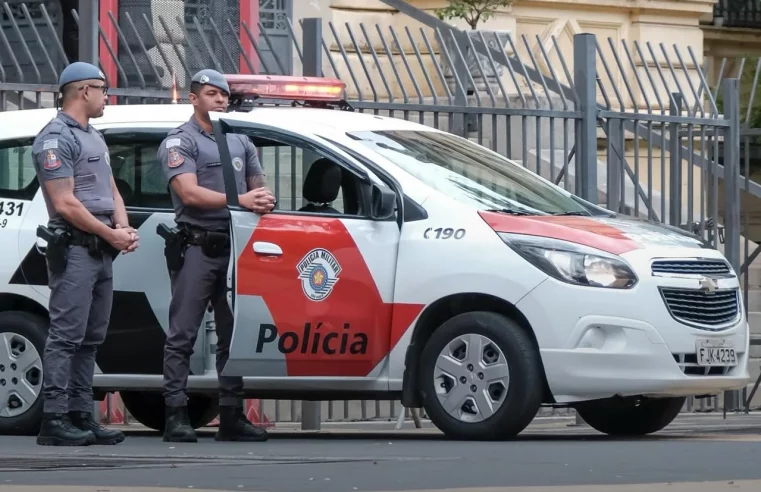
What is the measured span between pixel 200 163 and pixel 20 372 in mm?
1514

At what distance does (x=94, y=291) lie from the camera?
9.53 meters

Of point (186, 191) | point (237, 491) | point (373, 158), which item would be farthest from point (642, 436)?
point (237, 491)

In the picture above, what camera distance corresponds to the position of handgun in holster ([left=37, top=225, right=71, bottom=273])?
368 inches

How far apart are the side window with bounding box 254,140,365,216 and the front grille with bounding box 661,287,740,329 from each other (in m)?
1.61

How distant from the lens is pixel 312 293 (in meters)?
9.67

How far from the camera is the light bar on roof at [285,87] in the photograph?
10.4 m

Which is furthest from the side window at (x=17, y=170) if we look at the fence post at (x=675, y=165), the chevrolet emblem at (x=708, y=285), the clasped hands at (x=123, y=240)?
the fence post at (x=675, y=165)

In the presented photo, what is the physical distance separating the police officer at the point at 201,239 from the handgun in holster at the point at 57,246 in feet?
1.86

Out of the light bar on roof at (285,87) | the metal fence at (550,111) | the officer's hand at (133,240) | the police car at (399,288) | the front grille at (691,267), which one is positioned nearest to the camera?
the officer's hand at (133,240)

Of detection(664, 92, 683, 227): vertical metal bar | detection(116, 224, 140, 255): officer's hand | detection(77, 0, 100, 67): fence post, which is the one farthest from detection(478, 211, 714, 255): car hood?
detection(664, 92, 683, 227): vertical metal bar

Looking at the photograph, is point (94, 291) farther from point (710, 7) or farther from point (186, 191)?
point (710, 7)

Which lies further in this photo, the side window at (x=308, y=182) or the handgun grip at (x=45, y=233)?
the side window at (x=308, y=182)

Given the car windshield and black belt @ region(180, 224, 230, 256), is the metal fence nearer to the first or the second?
the car windshield

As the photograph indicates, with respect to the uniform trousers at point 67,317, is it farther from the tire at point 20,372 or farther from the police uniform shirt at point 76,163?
the tire at point 20,372
